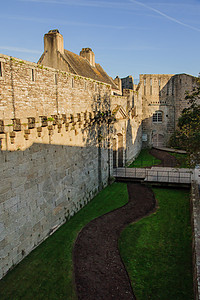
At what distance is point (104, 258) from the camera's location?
9.61 m

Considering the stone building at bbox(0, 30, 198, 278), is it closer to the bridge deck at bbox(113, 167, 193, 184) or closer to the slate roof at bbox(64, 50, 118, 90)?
the bridge deck at bbox(113, 167, 193, 184)

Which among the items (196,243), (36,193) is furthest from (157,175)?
(36,193)

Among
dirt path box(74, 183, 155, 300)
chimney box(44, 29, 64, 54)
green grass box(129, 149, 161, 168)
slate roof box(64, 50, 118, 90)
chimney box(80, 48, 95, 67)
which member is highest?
Result: chimney box(80, 48, 95, 67)

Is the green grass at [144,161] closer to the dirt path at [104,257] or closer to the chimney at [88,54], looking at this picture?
the dirt path at [104,257]

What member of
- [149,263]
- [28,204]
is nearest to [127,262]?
[149,263]

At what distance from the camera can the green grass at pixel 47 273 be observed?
25.3ft

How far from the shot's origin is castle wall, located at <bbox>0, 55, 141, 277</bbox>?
27.8 feet

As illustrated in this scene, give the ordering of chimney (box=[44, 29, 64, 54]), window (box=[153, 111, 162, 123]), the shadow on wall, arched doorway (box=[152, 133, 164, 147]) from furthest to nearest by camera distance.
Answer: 1. arched doorway (box=[152, 133, 164, 147])
2. window (box=[153, 111, 162, 123])
3. chimney (box=[44, 29, 64, 54])
4. the shadow on wall

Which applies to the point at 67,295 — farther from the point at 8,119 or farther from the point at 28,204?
the point at 8,119

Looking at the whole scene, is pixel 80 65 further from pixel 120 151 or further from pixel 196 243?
pixel 196 243

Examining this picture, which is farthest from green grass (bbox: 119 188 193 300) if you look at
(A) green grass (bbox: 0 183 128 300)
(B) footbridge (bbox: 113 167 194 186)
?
(B) footbridge (bbox: 113 167 194 186)

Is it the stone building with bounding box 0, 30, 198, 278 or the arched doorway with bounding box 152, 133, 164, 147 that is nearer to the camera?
the stone building with bounding box 0, 30, 198, 278

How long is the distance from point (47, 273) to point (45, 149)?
15.9 feet

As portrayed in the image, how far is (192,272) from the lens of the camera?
8617mm
